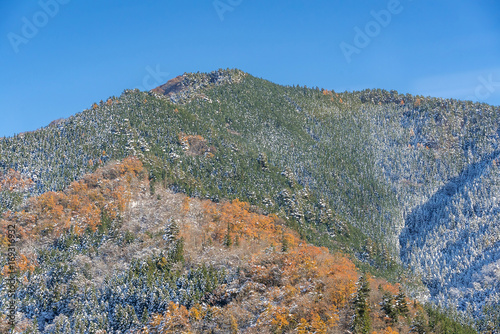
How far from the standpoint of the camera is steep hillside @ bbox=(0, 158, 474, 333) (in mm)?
114438

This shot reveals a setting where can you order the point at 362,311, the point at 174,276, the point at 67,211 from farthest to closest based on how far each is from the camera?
the point at 67,211
the point at 174,276
the point at 362,311

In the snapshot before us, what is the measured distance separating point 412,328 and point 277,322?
34.2m

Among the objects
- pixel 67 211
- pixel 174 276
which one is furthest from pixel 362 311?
pixel 67 211

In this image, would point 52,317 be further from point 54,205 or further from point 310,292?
point 310,292

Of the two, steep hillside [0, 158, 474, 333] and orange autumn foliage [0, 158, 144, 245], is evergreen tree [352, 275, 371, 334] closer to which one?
steep hillside [0, 158, 474, 333]

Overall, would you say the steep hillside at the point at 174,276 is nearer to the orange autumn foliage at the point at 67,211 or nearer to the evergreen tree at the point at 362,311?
the evergreen tree at the point at 362,311

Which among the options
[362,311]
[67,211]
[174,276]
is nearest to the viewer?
[362,311]

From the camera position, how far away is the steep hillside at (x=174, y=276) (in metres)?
114

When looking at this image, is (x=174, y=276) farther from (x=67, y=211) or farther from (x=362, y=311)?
(x=67, y=211)

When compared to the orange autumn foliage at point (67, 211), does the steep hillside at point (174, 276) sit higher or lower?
lower

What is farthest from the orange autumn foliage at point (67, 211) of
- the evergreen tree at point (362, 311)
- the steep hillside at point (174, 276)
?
the evergreen tree at point (362, 311)

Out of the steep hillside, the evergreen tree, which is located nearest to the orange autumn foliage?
the steep hillside

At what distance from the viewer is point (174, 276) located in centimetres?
14838

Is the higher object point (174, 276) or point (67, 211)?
point (67, 211)
